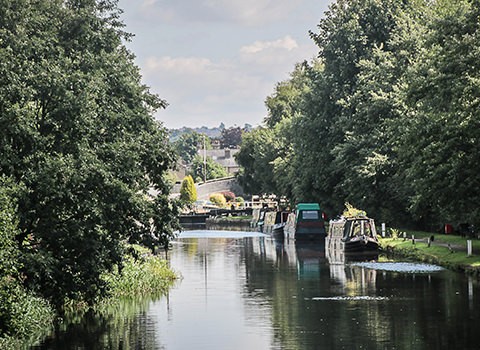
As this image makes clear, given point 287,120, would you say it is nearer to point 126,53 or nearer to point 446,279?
point 126,53

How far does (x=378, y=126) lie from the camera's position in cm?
7600

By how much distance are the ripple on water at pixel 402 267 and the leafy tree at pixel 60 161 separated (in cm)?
1800

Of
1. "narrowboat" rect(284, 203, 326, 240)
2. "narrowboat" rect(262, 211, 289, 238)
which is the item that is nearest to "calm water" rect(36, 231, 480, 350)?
"narrowboat" rect(284, 203, 326, 240)

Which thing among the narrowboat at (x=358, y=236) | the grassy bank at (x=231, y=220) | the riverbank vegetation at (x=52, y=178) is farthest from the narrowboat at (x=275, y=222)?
the riverbank vegetation at (x=52, y=178)

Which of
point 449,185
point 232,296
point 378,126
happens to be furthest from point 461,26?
point 378,126

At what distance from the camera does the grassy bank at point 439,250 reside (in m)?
49.8

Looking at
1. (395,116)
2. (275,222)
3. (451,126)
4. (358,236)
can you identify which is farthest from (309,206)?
(451,126)

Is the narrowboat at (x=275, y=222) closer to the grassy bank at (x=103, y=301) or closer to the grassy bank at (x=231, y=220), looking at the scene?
the grassy bank at (x=231, y=220)

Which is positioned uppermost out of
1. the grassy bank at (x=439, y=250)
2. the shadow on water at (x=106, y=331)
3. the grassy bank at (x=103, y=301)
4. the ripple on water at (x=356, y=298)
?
the grassy bank at (x=439, y=250)

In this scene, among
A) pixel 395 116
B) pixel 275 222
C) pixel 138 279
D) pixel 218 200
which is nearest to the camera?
pixel 138 279

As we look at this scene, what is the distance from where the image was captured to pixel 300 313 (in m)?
37.0

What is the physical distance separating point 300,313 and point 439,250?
22348mm

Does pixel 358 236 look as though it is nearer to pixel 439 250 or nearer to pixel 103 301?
pixel 439 250

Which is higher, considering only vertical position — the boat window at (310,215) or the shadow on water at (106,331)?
the boat window at (310,215)
